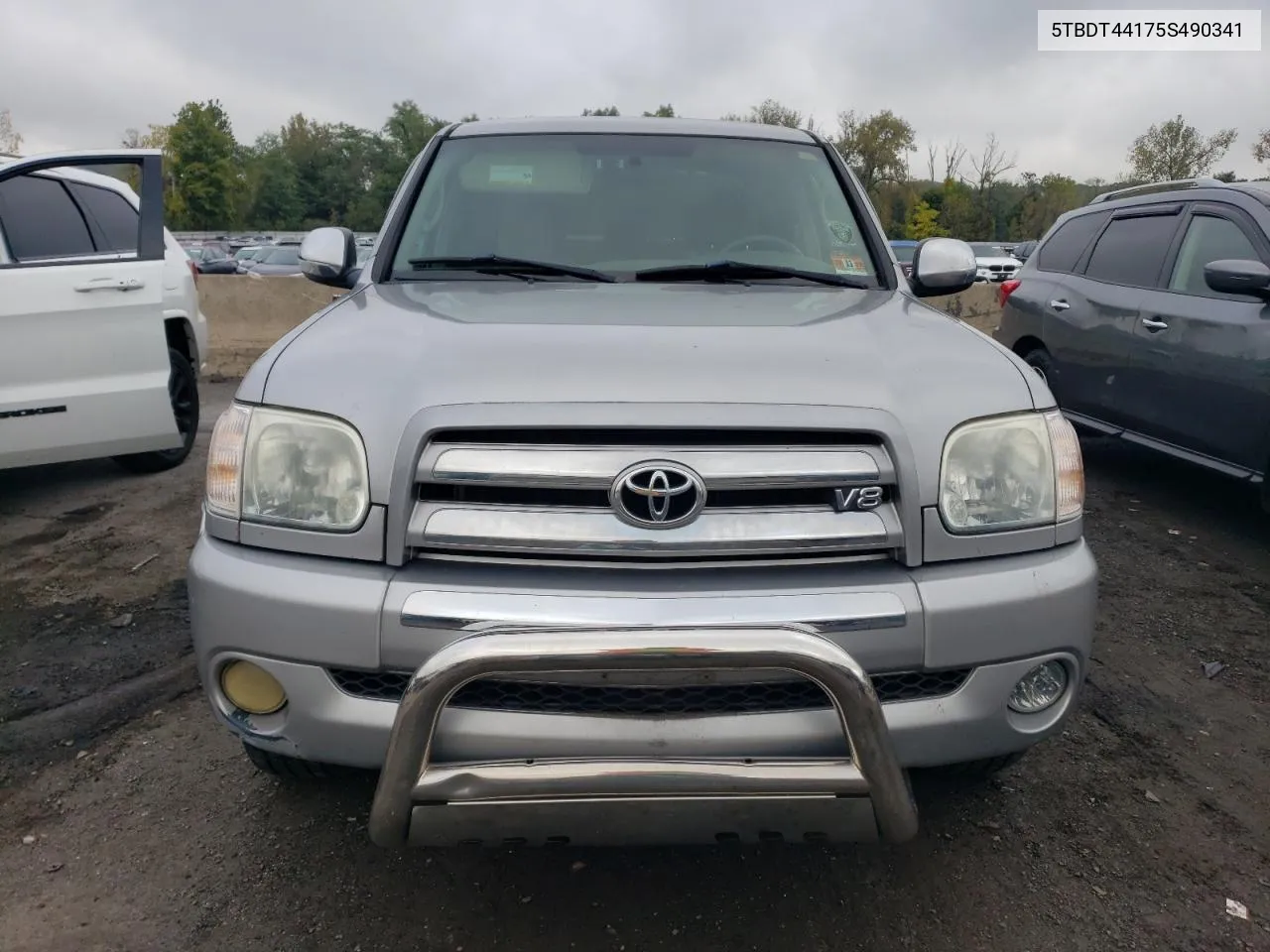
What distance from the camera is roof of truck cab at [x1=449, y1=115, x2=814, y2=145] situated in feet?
10.7

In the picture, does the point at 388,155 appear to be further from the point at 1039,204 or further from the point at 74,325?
the point at 74,325

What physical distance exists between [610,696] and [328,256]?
1.99m

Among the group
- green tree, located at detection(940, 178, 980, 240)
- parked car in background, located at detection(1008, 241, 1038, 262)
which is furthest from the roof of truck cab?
green tree, located at detection(940, 178, 980, 240)

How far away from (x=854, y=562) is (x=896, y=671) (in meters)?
0.23

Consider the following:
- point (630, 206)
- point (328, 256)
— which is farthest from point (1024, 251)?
point (328, 256)

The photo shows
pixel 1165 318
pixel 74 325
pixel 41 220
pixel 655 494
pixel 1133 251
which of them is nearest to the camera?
pixel 655 494

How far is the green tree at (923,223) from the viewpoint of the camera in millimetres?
42406

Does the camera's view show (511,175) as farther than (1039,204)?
No

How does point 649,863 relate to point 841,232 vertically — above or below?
below

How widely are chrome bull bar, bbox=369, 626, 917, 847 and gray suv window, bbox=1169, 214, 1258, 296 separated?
425cm

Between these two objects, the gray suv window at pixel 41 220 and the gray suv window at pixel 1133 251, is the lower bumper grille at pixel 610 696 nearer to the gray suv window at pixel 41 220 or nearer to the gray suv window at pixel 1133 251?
the gray suv window at pixel 41 220

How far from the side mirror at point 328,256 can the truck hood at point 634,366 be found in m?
0.81

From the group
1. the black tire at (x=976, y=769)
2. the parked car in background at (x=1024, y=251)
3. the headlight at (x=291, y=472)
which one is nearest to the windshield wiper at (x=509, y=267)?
the headlight at (x=291, y=472)

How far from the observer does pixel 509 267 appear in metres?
2.76
